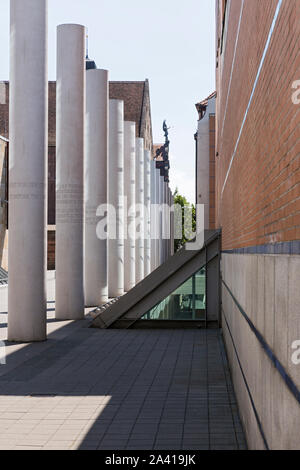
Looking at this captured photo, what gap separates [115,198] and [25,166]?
13779 mm

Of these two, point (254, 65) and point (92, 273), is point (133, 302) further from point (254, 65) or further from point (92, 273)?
point (254, 65)

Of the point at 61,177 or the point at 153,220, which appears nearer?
the point at 61,177

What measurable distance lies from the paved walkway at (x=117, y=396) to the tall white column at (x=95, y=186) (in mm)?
7556

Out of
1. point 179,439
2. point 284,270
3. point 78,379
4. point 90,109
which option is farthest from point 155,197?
point 284,270

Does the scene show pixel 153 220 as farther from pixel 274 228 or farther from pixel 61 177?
pixel 274 228

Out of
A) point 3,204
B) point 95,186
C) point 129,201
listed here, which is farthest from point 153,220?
point 95,186

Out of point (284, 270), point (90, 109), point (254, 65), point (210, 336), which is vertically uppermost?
point (90, 109)

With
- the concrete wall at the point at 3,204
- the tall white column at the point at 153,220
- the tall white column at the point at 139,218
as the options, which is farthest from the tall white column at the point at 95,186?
the tall white column at the point at 153,220

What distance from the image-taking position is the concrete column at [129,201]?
3272 cm

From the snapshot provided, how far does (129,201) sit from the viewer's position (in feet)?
111

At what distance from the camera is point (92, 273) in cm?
2252

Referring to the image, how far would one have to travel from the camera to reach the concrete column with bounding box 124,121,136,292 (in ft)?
107

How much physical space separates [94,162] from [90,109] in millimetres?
1724

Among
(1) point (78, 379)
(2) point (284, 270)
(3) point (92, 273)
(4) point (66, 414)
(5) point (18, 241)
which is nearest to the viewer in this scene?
(2) point (284, 270)
